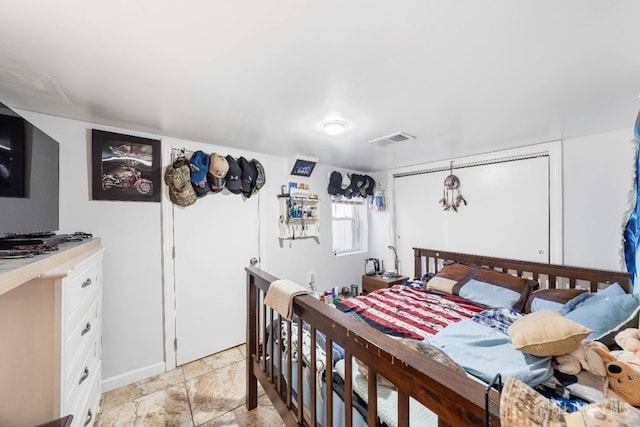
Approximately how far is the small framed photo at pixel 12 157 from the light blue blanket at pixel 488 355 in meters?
2.49

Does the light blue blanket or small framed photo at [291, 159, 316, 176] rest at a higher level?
small framed photo at [291, 159, 316, 176]

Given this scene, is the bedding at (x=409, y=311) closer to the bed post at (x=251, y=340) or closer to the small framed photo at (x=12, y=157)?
the bed post at (x=251, y=340)

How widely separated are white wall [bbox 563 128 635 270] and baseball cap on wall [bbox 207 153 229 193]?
11.2 ft

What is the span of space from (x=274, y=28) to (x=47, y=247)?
146 centimetres

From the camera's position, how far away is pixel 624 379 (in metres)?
1.06

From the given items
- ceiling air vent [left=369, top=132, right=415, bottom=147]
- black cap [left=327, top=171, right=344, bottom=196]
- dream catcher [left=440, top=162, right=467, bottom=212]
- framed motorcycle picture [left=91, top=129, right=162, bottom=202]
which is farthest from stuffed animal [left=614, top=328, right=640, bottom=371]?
framed motorcycle picture [left=91, top=129, right=162, bottom=202]

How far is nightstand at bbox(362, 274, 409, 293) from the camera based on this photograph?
3542mm

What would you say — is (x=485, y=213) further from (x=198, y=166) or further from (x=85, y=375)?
(x=85, y=375)

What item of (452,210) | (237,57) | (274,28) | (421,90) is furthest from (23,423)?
(452,210)

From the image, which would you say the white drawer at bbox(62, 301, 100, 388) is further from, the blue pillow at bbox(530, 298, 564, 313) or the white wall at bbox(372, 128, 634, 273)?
the white wall at bbox(372, 128, 634, 273)

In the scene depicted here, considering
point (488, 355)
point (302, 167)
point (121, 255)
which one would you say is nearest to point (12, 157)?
point (121, 255)

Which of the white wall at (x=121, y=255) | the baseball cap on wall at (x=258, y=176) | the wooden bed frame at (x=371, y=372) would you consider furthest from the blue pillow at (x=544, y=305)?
the white wall at (x=121, y=255)

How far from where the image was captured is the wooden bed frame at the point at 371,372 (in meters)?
0.58

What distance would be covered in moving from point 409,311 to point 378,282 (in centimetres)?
129
